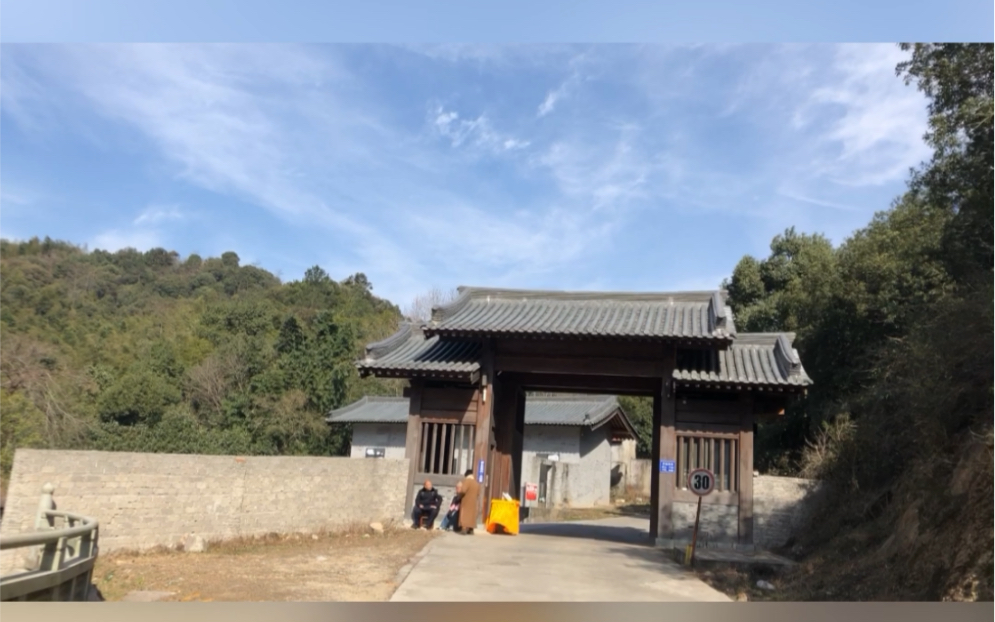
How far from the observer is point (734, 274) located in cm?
1523

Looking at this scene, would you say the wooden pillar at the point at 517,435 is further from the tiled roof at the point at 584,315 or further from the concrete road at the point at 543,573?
the concrete road at the point at 543,573

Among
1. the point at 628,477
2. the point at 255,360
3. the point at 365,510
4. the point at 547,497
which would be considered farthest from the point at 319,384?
the point at 628,477

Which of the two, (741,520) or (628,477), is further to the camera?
(628,477)

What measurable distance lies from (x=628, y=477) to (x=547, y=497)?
5089 millimetres

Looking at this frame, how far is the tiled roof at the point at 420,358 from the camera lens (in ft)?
27.1

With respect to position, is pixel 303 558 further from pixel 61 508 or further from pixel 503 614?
pixel 503 614

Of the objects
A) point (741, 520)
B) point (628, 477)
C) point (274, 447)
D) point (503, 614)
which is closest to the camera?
point (503, 614)

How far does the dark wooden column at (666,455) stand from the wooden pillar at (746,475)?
2.29 ft

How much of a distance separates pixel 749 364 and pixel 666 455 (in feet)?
4.59

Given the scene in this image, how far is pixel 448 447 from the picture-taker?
28.3 feet

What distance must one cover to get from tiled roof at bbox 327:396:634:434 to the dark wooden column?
737 centimetres

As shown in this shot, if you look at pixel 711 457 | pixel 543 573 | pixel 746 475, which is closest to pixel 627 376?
pixel 711 457

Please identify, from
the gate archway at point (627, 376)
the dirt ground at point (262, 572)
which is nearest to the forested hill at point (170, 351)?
the dirt ground at point (262, 572)

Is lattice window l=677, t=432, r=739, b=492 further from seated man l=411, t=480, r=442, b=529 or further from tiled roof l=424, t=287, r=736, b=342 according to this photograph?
seated man l=411, t=480, r=442, b=529
